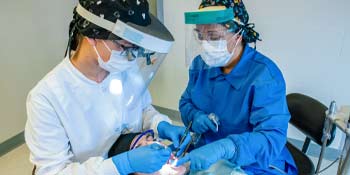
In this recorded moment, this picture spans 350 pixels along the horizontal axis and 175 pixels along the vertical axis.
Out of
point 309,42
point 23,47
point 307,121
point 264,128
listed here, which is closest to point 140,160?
point 264,128

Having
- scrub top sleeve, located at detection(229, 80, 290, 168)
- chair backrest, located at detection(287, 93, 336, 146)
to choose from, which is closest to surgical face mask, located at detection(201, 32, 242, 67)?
scrub top sleeve, located at detection(229, 80, 290, 168)

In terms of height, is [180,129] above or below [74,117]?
below

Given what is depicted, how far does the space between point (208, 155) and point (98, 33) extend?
645 mm

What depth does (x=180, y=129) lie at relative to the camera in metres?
1.40

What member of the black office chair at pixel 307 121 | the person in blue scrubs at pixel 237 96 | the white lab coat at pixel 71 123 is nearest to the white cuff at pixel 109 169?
the white lab coat at pixel 71 123

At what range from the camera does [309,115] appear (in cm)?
154

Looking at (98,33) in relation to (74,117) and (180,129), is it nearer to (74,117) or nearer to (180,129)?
(74,117)

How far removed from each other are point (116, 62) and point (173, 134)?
466 millimetres

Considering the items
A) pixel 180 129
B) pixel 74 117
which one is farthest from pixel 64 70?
pixel 180 129

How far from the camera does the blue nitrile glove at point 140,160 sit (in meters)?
1.08

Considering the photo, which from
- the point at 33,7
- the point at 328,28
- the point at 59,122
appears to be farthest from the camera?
the point at 33,7

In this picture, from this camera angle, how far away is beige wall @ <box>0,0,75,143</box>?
242cm

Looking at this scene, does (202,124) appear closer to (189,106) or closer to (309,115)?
(189,106)

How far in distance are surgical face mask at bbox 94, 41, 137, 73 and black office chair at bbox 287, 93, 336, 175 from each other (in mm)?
1013
